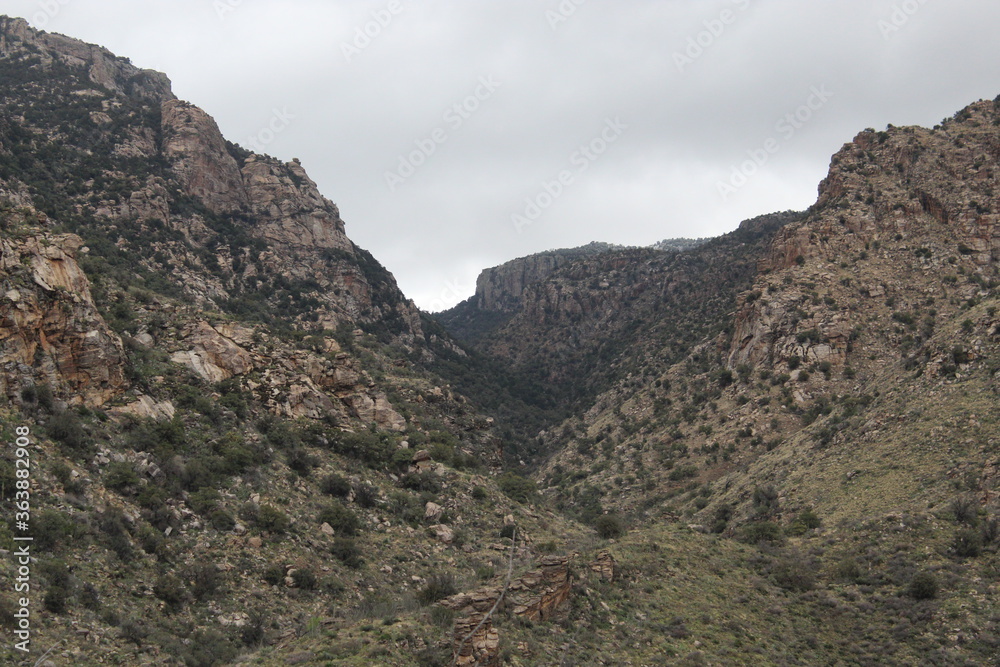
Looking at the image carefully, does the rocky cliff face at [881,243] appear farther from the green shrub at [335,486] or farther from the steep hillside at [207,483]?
the green shrub at [335,486]

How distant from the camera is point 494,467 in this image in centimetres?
4562

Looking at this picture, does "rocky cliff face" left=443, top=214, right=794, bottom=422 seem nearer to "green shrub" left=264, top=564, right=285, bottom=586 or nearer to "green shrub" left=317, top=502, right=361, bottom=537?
"green shrub" left=317, top=502, right=361, bottom=537

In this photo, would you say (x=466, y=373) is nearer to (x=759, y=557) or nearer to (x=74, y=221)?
(x=74, y=221)

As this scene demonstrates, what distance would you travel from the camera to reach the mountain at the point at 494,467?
15070 millimetres

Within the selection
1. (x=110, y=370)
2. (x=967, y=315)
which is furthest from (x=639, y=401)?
(x=110, y=370)

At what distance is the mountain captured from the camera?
15.1 metres

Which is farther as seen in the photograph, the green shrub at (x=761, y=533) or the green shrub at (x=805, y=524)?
the green shrub at (x=761, y=533)

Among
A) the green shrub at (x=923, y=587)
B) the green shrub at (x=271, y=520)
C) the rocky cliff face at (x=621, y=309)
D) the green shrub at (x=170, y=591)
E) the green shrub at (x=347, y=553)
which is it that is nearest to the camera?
the green shrub at (x=170, y=591)

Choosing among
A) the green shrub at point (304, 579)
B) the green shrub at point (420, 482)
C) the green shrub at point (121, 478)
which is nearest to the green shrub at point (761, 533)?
the green shrub at point (420, 482)

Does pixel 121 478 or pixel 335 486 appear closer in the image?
pixel 121 478

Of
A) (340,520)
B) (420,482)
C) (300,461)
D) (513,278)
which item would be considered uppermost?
(513,278)

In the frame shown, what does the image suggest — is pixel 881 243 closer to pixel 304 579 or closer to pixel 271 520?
pixel 271 520

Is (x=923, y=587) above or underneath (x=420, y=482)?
underneath

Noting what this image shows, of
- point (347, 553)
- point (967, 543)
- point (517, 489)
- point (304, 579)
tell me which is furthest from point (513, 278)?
point (304, 579)
